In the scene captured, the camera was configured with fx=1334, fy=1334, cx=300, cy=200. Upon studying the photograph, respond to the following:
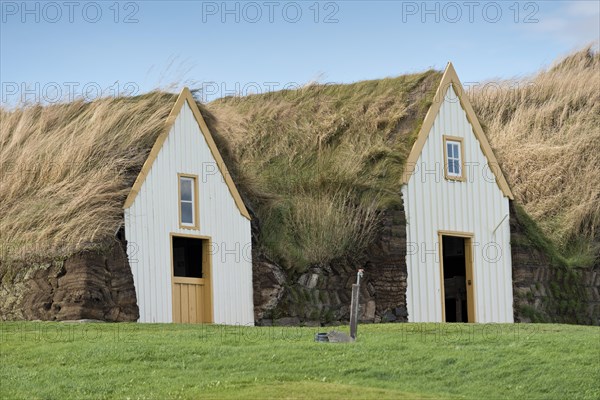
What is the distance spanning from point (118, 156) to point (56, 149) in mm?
1610

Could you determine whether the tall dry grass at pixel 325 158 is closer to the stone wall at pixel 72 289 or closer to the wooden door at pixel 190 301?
the wooden door at pixel 190 301

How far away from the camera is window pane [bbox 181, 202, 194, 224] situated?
28.6 m

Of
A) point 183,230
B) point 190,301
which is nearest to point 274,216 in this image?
point 183,230

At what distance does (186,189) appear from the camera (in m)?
29.0

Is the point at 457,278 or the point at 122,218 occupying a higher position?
the point at 122,218

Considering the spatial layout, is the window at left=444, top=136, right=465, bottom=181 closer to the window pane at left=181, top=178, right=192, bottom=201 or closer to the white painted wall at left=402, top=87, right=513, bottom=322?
the white painted wall at left=402, top=87, right=513, bottom=322

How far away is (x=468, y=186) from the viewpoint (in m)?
32.8

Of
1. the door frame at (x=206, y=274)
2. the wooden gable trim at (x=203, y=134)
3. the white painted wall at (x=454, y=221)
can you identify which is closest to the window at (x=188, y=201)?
the door frame at (x=206, y=274)

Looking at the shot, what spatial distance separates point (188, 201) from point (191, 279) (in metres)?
1.69

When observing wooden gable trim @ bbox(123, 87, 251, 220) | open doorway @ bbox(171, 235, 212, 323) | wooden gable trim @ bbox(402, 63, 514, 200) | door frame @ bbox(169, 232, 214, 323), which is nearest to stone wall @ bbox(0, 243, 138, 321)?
open doorway @ bbox(171, 235, 212, 323)

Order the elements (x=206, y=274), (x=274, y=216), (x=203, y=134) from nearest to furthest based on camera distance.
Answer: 1. (x=206, y=274)
2. (x=203, y=134)
3. (x=274, y=216)

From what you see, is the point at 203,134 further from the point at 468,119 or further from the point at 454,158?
the point at 468,119

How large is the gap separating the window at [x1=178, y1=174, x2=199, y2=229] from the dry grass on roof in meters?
1.11

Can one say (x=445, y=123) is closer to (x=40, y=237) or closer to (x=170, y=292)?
(x=170, y=292)
